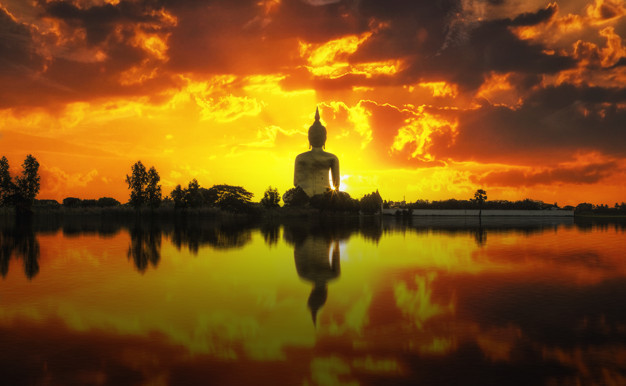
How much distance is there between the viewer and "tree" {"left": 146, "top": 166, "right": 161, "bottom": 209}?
7162 centimetres

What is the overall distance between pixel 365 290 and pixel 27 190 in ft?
225

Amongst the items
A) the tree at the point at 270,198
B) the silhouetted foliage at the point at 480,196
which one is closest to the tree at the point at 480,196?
the silhouetted foliage at the point at 480,196

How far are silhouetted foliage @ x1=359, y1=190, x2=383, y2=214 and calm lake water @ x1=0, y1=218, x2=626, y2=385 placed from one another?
2403 inches

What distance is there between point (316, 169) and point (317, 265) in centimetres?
6615

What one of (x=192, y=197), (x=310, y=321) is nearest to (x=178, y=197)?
(x=192, y=197)

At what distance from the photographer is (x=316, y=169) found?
3388 inches

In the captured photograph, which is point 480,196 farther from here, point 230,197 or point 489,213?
point 230,197

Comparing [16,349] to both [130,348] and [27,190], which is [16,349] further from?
[27,190]

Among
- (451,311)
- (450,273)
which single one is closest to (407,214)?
(450,273)

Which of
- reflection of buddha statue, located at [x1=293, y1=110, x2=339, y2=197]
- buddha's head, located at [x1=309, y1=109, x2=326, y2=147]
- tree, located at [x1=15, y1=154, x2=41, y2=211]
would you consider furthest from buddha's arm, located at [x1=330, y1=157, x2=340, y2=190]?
tree, located at [x1=15, y1=154, x2=41, y2=211]

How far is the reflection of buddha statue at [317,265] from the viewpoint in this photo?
14.1 metres

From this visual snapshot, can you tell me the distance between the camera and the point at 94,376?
809cm

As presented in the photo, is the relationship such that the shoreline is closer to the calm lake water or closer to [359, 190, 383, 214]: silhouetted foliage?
[359, 190, 383, 214]: silhouetted foliage

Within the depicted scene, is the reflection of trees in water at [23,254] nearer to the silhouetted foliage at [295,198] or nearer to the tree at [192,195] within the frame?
the tree at [192,195]
